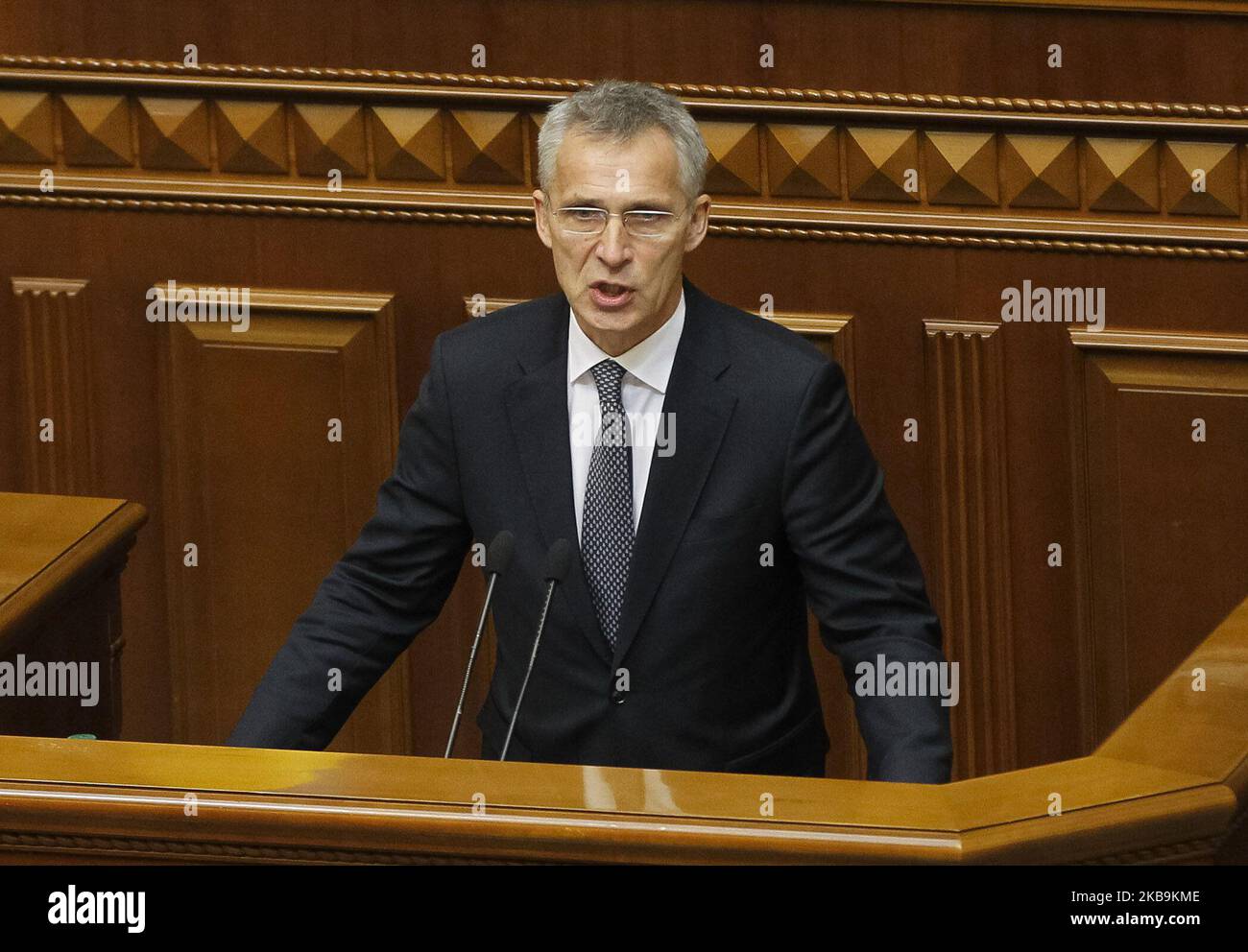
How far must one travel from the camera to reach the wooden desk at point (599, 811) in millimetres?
1684

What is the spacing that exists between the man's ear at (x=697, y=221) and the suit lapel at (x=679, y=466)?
11 cm

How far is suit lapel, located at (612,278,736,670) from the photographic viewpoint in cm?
244

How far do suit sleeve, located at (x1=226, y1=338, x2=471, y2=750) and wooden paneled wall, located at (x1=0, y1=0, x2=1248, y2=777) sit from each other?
0.93 metres

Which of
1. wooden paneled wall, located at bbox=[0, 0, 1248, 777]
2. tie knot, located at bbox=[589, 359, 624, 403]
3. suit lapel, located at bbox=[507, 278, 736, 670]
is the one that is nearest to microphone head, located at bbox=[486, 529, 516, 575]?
suit lapel, located at bbox=[507, 278, 736, 670]

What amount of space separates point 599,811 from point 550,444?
834 millimetres

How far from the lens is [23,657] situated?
2.54m

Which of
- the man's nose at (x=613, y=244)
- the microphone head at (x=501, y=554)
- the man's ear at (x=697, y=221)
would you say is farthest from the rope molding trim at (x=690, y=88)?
the microphone head at (x=501, y=554)

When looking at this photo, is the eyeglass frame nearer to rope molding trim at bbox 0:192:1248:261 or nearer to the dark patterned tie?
the dark patterned tie

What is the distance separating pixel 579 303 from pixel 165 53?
132cm

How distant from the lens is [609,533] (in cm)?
247

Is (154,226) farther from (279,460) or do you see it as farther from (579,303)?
(579,303)

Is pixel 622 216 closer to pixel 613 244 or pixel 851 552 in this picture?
pixel 613 244
